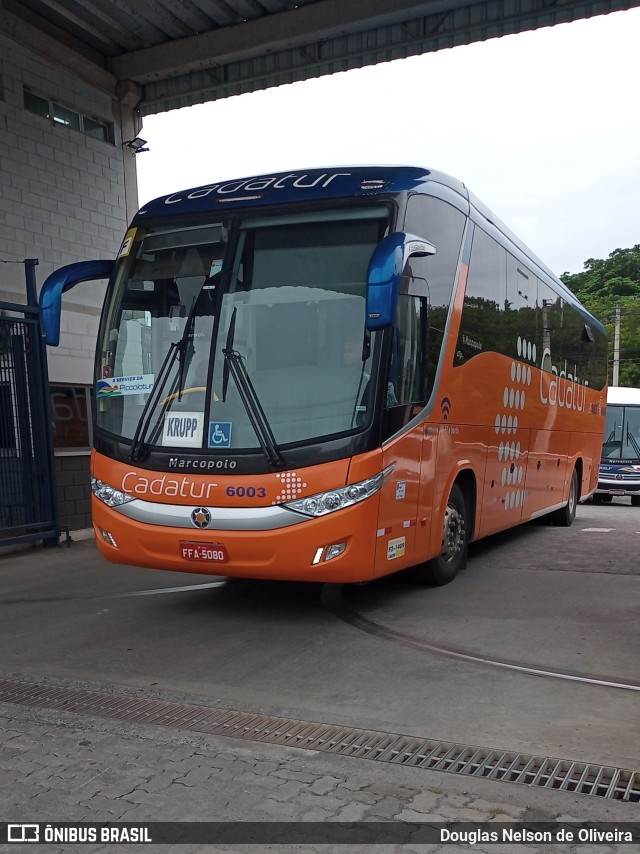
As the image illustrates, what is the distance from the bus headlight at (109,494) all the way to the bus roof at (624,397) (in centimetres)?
1960

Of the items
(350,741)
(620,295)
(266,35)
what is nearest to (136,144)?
(266,35)

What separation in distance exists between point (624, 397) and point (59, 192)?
1697 centimetres

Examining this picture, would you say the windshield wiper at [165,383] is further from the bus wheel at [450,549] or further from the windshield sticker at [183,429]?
the bus wheel at [450,549]

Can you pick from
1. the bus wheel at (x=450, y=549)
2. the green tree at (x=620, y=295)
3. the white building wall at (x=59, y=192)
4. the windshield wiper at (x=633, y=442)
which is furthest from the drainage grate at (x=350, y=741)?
the green tree at (x=620, y=295)

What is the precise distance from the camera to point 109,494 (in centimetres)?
674

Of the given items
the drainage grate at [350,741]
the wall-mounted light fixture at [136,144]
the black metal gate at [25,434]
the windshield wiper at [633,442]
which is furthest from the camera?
the windshield wiper at [633,442]

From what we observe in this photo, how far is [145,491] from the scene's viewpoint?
21.3 feet

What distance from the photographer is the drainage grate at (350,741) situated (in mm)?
3713

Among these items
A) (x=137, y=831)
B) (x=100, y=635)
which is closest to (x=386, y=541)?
(x=100, y=635)

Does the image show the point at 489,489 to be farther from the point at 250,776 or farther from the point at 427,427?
the point at 250,776

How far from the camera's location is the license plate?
625 centimetres

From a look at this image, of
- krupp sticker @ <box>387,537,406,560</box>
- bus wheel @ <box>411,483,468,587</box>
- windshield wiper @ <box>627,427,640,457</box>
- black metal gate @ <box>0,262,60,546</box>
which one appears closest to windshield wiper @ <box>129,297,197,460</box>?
krupp sticker @ <box>387,537,406,560</box>

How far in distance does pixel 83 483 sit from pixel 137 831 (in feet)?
31.5

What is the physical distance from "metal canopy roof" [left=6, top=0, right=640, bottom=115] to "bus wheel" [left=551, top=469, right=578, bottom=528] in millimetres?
7013
